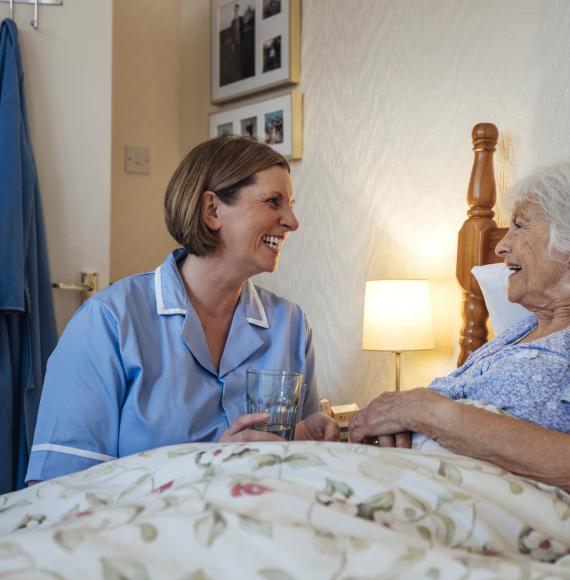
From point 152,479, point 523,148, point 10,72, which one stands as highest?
point 10,72

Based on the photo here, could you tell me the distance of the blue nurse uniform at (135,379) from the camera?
1.46 metres

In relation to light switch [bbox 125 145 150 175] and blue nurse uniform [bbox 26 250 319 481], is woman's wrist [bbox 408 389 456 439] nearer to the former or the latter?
blue nurse uniform [bbox 26 250 319 481]

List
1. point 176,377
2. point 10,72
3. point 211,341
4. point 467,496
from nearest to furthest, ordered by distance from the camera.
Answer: point 467,496
point 176,377
point 211,341
point 10,72

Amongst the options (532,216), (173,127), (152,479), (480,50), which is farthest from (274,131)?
(152,479)

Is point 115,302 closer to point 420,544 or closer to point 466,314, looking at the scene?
point 420,544

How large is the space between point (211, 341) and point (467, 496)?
811mm

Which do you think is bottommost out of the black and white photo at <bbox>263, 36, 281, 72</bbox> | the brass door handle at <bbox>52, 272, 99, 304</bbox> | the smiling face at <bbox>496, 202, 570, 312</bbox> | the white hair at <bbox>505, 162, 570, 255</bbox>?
the brass door handle at <bbox>52, 272, 99, 304</bbox>

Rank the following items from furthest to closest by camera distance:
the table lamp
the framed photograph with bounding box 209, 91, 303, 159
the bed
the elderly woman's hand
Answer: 1. the framed photograph with bounding box 209, 91, 303, 159
2. the table lamp
3. the elderly woman's hand
4. the bed

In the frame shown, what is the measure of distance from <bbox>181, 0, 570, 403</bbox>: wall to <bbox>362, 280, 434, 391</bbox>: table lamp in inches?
4.8

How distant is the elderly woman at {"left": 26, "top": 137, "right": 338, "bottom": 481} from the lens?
1478 millimetres

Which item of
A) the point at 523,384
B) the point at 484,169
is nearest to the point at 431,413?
the point at 523,384

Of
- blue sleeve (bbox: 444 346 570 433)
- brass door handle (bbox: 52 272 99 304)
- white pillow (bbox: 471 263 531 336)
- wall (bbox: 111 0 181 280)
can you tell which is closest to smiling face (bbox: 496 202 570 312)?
blue sleeve (bbox: 444 346 570 433)

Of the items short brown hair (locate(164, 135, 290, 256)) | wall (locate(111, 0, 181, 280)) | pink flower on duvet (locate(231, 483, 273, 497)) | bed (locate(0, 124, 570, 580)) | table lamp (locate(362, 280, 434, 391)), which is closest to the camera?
bed (locate(0, 124, 570, 580))

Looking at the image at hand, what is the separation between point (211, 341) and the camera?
66.1 inches
